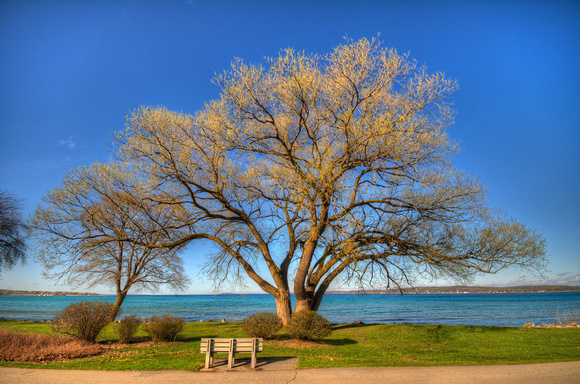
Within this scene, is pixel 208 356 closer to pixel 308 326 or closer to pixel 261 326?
pixel 261 326

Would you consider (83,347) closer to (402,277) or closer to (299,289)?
(299,289)

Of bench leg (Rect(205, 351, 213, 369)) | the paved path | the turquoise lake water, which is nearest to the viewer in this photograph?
the paved path

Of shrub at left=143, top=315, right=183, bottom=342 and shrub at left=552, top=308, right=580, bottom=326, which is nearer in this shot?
shrub at left=143, top=315, right=183, bottom=342

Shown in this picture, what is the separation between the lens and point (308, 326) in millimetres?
11828

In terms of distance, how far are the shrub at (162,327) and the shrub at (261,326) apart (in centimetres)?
267

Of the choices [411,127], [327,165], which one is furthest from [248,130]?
[411,127]

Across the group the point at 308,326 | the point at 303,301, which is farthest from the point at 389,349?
the point at 303,301

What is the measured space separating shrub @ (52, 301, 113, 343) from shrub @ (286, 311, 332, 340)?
22.5 feet

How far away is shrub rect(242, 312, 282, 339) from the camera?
12055 millimetres

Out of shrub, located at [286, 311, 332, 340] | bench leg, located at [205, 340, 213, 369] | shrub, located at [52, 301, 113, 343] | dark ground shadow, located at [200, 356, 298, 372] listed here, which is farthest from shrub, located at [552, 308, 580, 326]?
shrub, located at [52, 301, 113, 343]

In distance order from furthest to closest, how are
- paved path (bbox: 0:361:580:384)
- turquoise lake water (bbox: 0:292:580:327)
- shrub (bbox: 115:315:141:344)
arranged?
turquoise lake water (bbox: 0:292:580:327)
shrub (bbox: 115:315:141:344)
paved path (bbox: 0:361:580:384)

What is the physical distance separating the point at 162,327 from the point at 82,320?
2.65 metres

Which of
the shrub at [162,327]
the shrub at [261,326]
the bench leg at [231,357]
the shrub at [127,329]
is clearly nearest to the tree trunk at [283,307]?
the shrub at [261,326]

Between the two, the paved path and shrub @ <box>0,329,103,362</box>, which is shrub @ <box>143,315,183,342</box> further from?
the paved path
